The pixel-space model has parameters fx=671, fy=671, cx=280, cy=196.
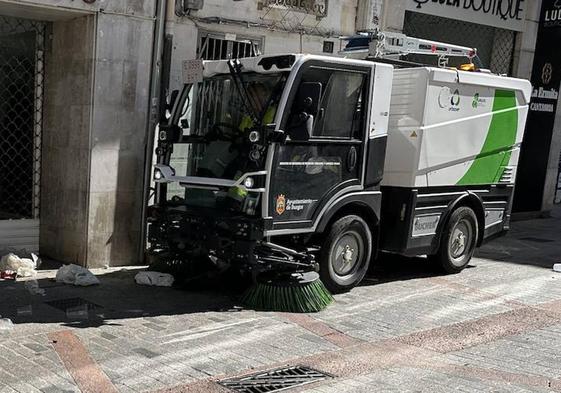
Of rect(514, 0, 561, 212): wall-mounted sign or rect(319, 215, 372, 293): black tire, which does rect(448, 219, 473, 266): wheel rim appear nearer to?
rect(319, 215, 372, 293): black tire

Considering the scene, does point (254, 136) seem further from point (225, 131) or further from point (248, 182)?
point (225, 131)

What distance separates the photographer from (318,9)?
9.68 metres

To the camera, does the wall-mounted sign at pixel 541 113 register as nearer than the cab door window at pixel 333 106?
No

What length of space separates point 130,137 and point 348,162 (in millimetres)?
2727

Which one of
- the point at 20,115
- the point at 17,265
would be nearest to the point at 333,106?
the point at 17,265

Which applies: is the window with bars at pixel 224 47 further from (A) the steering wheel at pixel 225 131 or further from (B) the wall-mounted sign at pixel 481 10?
(B) the wall-mounted sign at pixel 481 10

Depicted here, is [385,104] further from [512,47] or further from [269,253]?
[512,47]

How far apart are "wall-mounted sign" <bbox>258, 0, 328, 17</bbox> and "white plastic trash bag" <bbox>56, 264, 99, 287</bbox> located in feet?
13.9

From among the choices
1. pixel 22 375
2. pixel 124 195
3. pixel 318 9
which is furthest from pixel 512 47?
pixel 22 375

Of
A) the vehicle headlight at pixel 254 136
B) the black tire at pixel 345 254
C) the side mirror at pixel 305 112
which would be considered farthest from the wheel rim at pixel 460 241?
the vehicle headlight at pixel 254 136

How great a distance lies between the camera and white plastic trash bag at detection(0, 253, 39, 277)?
24.2ft

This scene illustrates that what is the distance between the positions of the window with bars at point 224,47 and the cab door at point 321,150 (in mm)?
2639

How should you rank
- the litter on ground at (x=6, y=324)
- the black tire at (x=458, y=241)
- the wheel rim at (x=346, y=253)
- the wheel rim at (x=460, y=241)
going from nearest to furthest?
1. the litter on ground at (x=6, y=324)
2. the wheel rim at (x=346, y=253)
3. the black tire at (x=458, y=241)
4. the wheel rim at (x=460, y=241)

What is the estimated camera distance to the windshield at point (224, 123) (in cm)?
642
